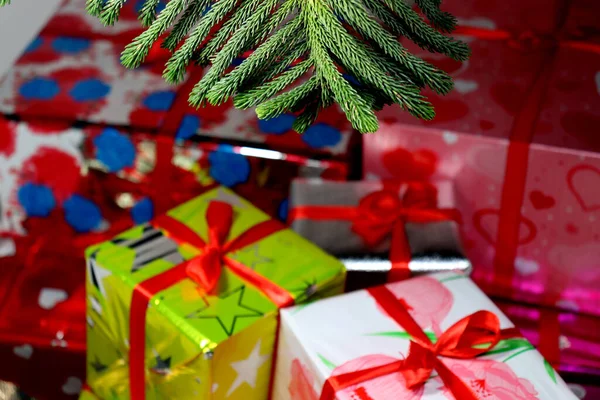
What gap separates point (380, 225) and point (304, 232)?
0.39 feet

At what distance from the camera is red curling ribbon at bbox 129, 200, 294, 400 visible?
100 cm

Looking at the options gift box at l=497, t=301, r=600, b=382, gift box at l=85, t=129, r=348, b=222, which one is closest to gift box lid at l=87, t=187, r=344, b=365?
gift box at l=85, t=129, r=348, b=222

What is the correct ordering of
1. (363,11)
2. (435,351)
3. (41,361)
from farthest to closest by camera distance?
1. (41,361)
2. (435,351)
3. (363,11)

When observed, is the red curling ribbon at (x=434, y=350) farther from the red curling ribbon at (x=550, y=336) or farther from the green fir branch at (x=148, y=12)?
the green fir branch at (x=148, y=12)

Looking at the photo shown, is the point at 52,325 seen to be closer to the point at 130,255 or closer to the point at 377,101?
the point at 130,255

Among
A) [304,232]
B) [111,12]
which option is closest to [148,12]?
[111,12]

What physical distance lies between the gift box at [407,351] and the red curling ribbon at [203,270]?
3.0 inches

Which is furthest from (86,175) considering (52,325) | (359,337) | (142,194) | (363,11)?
(363,11)

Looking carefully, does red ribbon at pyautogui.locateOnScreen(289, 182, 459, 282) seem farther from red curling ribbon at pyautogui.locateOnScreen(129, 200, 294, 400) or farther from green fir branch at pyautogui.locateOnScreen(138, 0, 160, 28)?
green fir branch at pyautogui.locateOnScreen(138, 0, 160, 28)

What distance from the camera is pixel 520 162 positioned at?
117 cm

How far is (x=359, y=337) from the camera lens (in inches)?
36.9

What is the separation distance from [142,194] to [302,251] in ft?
1.17

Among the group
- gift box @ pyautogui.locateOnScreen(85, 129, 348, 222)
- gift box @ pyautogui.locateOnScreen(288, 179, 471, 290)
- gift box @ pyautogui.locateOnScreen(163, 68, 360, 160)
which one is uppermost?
gift box @ pyautogui.locateOnScreen(163, 68, 360, 160)

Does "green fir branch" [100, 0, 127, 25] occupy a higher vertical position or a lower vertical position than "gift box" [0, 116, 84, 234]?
higher
